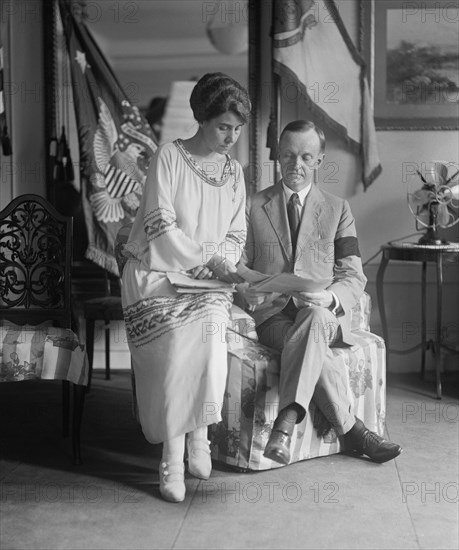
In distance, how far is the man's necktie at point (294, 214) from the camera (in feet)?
11.6

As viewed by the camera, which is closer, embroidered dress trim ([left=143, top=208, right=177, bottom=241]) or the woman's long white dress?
the woman's long white dress

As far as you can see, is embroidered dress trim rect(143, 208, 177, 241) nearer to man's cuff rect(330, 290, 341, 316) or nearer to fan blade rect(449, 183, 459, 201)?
man's cuff rect(330, 290, 341, 316)

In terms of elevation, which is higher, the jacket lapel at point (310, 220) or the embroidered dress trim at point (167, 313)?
→ the jacket lapel at point (310, 220)

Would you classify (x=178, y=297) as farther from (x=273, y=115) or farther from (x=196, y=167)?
(x=273, y=115)

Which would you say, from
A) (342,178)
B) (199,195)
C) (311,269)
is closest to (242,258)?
(311,269)

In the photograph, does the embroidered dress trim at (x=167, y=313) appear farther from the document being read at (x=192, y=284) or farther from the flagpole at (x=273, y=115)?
the flagpole at (x=273, y=115)

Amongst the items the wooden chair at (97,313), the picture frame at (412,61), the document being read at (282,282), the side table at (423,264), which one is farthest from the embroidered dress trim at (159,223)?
the picture frame at (412,61)

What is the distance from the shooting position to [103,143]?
15.5 feet

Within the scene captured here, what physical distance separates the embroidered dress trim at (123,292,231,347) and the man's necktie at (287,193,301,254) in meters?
0.59

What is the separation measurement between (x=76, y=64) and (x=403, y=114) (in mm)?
1972

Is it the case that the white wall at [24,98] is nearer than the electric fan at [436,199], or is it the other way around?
the electric fan at [436,199]

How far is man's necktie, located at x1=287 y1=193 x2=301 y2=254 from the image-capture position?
3.54m

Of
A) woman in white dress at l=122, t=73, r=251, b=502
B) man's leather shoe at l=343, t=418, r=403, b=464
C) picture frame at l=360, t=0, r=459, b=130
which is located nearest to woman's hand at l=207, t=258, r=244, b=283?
woman in white dress at l=122, t=73, r=251, b=502

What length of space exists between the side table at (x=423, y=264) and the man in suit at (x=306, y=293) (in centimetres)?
95
